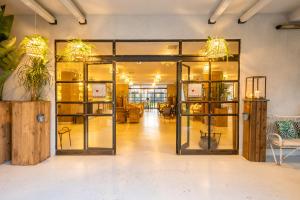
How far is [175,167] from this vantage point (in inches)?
182

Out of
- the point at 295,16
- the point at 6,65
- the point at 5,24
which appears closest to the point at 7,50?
the point at 6,65

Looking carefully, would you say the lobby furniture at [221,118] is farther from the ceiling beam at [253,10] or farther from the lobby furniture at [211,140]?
the ceiling beam at [253,10]

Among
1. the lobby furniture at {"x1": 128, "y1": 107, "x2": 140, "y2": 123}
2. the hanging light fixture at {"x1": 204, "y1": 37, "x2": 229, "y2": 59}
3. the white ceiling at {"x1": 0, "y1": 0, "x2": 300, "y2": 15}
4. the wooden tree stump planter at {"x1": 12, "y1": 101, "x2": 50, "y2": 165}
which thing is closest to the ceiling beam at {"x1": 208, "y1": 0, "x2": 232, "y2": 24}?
the white ceiling at {"x1": 0, "y1": 0, "x2": 300, "y2": 15}

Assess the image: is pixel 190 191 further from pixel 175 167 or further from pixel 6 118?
pixel 6 118

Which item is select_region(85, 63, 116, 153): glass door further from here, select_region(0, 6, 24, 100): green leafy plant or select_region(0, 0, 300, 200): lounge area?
select_region(0, 6, 24, 100): green leafy plant

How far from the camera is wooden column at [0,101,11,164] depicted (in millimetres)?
4812

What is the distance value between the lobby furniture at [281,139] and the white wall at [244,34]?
0.51 ft

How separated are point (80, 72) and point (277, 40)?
444 centimetres

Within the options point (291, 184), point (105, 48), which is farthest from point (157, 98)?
point (291, 184)

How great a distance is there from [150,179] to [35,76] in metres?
3.11

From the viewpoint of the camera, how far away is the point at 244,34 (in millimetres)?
5504

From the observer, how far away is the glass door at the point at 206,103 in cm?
561

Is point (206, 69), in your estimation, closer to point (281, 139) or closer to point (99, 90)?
point (281, 139)

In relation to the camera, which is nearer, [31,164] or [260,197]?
[260,197]
